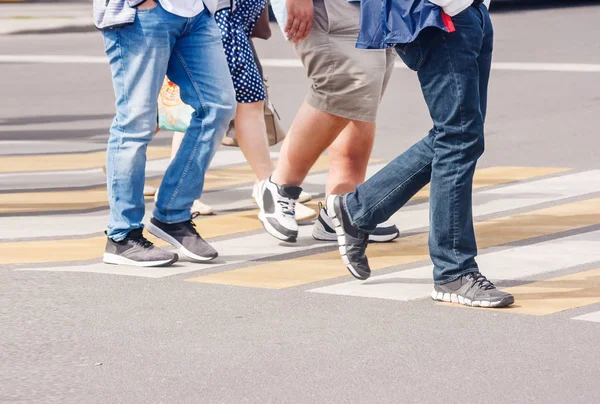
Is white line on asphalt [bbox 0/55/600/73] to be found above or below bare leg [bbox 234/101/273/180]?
below

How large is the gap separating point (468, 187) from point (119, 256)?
1.61 m

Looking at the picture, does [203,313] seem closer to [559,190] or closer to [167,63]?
[167,63]

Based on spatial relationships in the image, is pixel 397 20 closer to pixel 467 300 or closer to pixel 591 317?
pixel 467 300

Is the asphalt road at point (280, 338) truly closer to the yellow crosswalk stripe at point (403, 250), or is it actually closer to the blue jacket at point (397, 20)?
the yellow crosswalk stripe at point (403, 250)

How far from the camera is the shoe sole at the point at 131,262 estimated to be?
637 cm

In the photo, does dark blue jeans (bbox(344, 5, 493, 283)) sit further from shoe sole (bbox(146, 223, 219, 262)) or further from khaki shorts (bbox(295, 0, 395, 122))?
shoe sole (bbox(146, 223, 219, 262))

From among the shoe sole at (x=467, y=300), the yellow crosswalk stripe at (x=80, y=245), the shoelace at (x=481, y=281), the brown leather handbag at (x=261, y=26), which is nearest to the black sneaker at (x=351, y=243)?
the shoe sole at (x=467, y=300)

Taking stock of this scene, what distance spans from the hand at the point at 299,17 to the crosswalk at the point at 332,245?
98 centimetres

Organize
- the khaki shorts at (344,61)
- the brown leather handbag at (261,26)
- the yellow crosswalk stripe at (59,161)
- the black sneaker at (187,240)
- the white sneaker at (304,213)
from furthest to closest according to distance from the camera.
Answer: the yellow crosswalk stripe at (59,161), the brown leather handbag at (261,26), the white sneaker at (304,213), the khaki shorts at (344,61), the black sneaker at (187,240)

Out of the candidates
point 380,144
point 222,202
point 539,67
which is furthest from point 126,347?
point 539,67

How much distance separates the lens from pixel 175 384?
4582mm

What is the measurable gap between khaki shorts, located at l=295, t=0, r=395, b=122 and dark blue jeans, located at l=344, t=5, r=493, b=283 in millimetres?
896

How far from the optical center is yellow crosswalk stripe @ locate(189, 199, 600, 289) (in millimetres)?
6137

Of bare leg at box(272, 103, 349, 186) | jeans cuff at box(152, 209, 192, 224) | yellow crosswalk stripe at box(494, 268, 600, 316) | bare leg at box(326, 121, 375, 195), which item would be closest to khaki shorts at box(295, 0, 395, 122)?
bare leg at box(272, 103, 349, 186)
